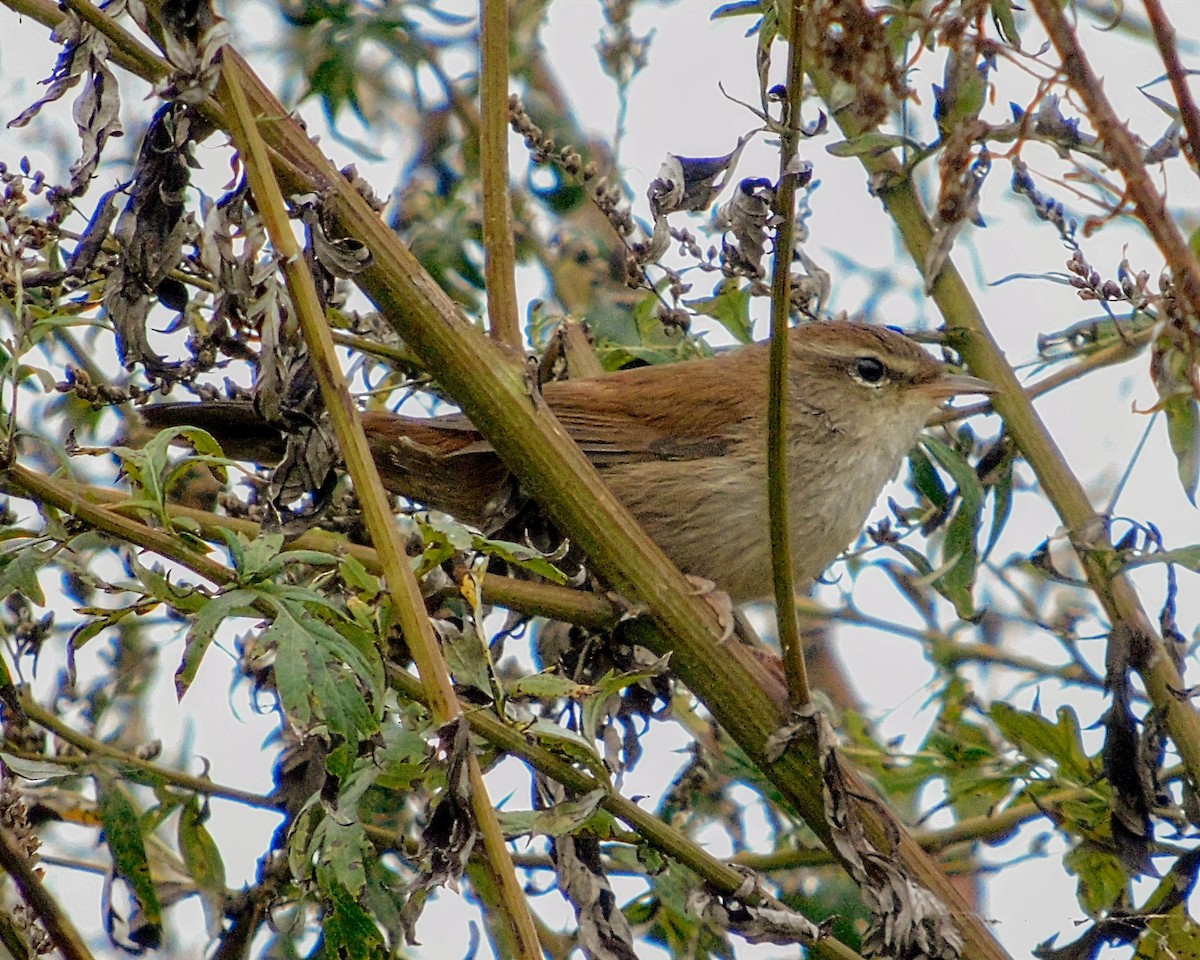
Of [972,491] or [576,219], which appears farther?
[576,219]

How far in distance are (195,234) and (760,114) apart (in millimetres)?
1085

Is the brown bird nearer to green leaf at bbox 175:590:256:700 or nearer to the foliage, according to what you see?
the foliage

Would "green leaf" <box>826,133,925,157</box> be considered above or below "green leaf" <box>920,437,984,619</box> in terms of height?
above

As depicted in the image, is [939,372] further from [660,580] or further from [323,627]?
[323,627]

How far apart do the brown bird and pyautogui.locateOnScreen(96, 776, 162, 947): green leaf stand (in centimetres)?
113

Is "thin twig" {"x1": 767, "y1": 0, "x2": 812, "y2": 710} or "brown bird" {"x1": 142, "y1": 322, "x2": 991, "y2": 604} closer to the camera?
"thin twig" {"x1": 767, "y1": 0, "x2": 812, "y2": 710}

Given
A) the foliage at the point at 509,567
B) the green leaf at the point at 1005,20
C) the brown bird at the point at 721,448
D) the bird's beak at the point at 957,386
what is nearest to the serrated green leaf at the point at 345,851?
the foliage at the point at 509,567

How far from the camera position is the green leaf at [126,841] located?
2.56 meters

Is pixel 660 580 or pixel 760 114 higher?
pixel 760 114

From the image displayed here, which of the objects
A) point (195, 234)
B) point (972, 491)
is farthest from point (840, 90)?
point (195, 234)

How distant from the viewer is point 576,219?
5.36m

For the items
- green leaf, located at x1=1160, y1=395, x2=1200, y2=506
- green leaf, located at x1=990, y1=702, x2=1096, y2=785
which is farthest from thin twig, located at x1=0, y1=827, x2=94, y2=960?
green leaf, located at x1=1160, y1=395, x2=1200, y2=506

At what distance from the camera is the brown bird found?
388 centimetres

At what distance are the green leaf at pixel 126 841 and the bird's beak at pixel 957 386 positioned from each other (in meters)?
2.03
